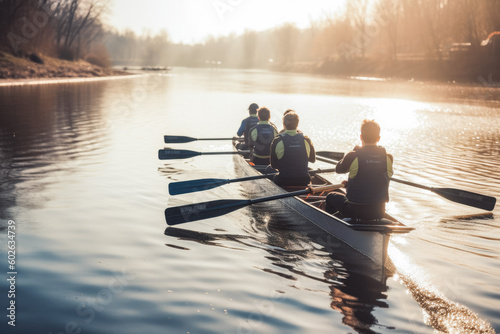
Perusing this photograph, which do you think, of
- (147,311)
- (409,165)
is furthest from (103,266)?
(409,165)

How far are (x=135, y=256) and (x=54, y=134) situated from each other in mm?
14774

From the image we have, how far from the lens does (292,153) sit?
33.8 ft

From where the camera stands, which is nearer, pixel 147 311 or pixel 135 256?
pixel 147 311

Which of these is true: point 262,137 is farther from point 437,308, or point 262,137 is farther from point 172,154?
point 437,308

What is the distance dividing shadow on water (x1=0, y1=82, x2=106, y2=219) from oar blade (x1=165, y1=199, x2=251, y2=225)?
11.5 feet

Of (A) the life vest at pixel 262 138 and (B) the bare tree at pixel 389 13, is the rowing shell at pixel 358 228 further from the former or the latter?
(B) the bare tree at pixel 389 13

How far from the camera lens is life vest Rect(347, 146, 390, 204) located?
26.3 ft

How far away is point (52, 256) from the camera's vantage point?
7.88 meters

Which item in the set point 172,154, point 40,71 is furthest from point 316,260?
point 40,71

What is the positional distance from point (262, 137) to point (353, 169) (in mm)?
5176

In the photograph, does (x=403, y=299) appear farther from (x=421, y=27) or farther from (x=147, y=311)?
(x=421, y=27)

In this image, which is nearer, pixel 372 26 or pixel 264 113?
pixel 264 113

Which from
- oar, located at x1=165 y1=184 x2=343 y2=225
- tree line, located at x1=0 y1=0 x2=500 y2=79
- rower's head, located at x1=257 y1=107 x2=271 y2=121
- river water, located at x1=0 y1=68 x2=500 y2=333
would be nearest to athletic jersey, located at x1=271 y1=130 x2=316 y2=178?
oar, located at x1=165 y1=184 x2=343 y2=225

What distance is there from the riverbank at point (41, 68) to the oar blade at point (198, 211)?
47.4 meters
